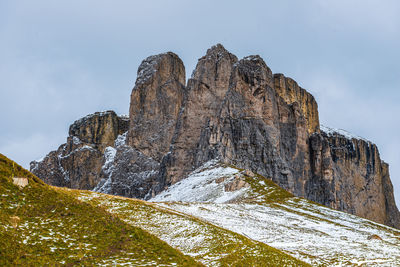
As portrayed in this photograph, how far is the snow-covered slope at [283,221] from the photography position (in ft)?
142

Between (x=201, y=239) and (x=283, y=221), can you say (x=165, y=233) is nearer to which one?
(x=201, y=239)

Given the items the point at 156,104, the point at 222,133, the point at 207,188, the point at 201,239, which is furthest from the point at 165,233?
the point at 156,104

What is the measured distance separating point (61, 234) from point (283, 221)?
48.0 meters

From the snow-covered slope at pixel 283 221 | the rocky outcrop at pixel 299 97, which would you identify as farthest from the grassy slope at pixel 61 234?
the rocky outcrop at pixel 299 97

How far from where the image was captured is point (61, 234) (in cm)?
2028

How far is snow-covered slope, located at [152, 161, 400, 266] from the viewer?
142 ft

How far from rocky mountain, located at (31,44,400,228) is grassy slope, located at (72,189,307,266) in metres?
71.0

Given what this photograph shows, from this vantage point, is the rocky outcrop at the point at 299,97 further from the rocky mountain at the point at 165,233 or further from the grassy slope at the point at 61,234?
the grassy slope at the point at 61,234

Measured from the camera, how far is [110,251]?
19.7m

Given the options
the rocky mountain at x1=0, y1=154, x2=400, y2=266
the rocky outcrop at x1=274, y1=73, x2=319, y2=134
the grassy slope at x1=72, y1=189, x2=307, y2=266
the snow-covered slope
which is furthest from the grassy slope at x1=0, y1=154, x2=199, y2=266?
the rocky outcrop at x1=274, y1=73, x2=319, y2=134

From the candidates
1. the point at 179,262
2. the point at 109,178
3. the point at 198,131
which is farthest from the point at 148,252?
the point at 109,178

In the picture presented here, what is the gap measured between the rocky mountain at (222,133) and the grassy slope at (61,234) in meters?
95.3

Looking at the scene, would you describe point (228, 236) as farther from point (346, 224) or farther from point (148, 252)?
point (346, 224)

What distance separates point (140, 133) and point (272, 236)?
14021 centimetres
